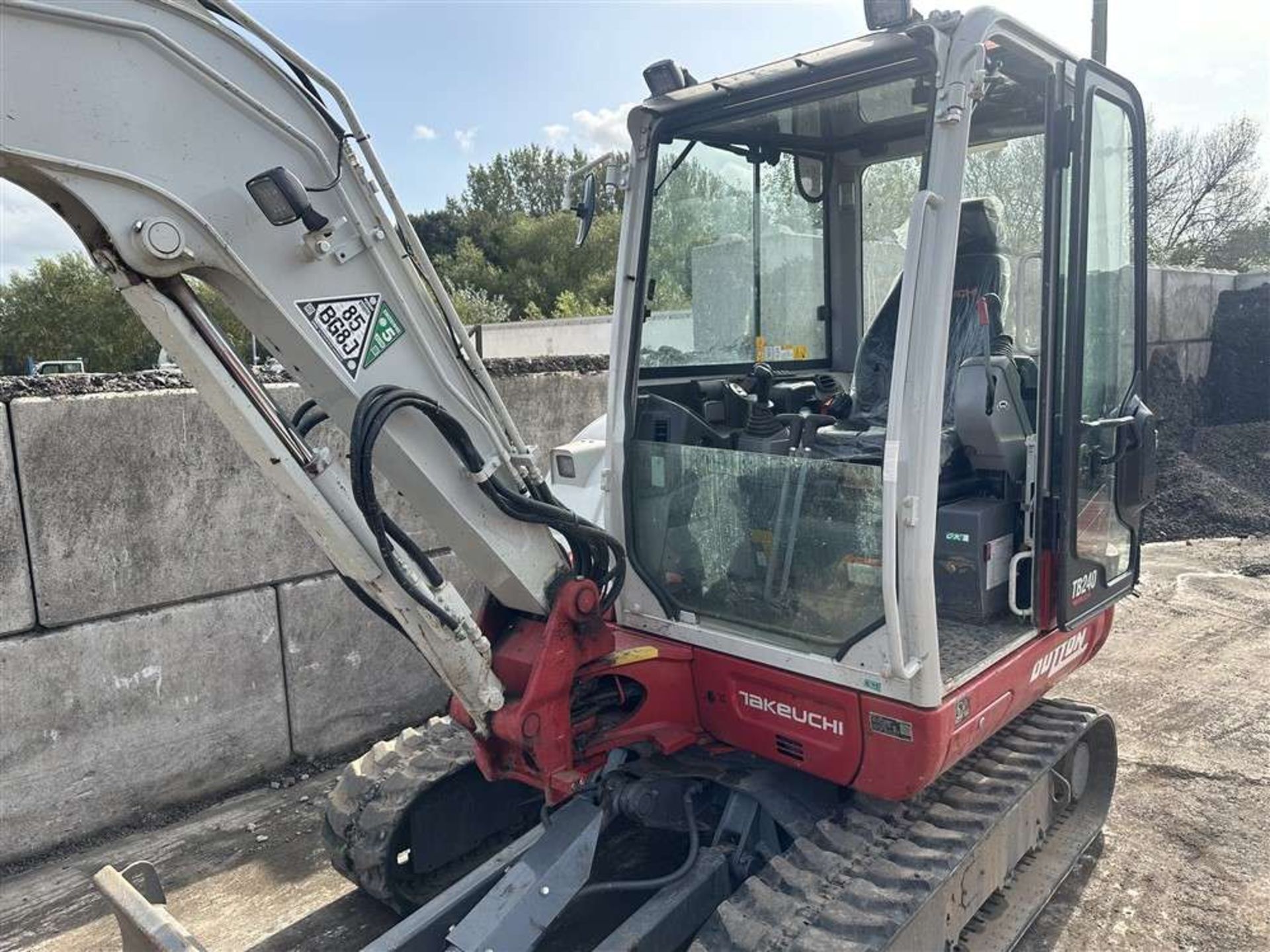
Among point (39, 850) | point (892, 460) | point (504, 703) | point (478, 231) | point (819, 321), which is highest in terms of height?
point (478, 231)

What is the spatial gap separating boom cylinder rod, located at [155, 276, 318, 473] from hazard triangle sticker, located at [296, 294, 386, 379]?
0.19m

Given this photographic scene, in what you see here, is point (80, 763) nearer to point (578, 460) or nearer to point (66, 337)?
point (578, 460)

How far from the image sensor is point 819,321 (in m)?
4.02

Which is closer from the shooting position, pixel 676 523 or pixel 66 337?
pixel 676 523

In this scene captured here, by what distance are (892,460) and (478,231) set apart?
41745 millimetres

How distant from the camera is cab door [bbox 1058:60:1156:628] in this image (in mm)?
2941

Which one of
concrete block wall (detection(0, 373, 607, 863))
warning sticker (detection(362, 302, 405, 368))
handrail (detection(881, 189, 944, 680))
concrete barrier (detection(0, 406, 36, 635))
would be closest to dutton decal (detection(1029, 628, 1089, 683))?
handrail (detection(881, 189, 944, 680))

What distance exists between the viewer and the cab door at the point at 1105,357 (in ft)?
9.65

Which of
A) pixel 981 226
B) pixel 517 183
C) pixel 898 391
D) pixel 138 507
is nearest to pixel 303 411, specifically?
pixel 898 391

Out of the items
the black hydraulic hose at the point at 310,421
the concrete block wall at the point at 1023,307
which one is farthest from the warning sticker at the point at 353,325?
the concrete block wall at the point at 1023,307

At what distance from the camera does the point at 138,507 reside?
411cm

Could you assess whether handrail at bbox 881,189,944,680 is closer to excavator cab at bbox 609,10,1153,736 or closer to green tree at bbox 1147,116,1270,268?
excavator cab at bbox 609,10,1153,736

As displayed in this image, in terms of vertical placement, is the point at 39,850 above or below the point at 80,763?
below

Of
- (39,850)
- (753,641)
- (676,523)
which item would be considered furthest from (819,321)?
(39,850)
